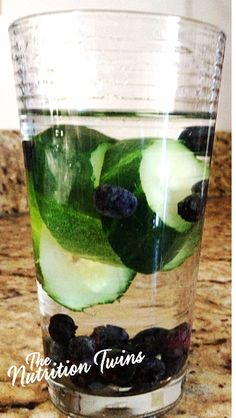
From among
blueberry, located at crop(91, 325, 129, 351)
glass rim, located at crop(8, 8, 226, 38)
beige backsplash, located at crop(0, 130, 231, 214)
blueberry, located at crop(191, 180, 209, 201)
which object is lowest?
beige backsplash, located at crop(0, 130, 231, 214)

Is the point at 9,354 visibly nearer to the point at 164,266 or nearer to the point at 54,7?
the point at 164,266

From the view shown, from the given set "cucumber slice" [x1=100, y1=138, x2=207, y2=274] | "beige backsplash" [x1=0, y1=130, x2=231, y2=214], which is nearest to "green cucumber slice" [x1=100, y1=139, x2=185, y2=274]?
"cucumber slice" [x1=100, y1=138, x2=207, y2=274]

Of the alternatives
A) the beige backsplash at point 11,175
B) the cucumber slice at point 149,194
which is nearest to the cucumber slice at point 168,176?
the cucumber slice at point 149,194

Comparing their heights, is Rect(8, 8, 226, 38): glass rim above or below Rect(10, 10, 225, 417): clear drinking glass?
above

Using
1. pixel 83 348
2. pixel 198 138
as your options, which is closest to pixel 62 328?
pixel 83 348

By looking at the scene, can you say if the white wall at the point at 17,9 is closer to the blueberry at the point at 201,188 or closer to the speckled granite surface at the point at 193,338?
the speckled granite surface at the point at 193,338

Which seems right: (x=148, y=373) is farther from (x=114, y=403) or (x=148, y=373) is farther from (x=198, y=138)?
(x=198, y=138)

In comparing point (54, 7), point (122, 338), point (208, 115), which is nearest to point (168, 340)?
point (122, 338)

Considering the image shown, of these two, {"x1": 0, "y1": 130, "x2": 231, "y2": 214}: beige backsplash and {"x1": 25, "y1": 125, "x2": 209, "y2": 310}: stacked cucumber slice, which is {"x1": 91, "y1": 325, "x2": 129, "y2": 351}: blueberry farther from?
{"x1": 0, "y1": 130, "x2": 231, "y2": 214}: beige backsplash
